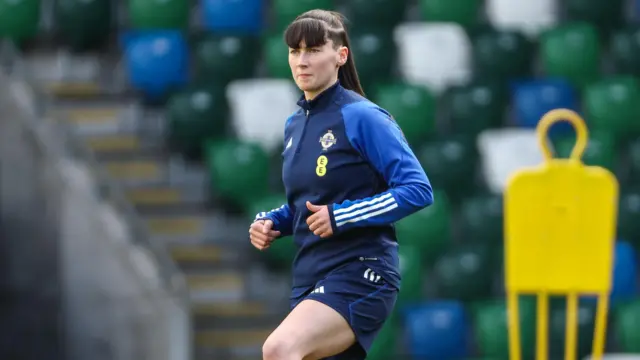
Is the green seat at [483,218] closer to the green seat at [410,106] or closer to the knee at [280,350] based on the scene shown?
the green seat at [410,106]

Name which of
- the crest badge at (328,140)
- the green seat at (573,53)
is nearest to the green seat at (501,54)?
the green seat at (573,53)

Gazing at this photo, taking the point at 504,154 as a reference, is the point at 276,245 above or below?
below

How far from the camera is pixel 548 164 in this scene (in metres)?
4.33

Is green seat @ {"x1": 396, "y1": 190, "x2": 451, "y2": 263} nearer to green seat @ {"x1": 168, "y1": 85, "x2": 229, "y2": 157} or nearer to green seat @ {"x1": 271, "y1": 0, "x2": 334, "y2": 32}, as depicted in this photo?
green seat @ {"x1": 168, "y1": 85, "x2": 229, "y2": 157}

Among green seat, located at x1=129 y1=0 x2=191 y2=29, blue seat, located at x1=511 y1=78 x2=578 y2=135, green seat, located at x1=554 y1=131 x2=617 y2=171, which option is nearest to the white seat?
green seat, located at x1=554 y1=131 x2=617 y2=171

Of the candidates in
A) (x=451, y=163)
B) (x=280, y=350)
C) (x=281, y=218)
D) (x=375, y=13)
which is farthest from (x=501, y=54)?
(x=280, y=350)

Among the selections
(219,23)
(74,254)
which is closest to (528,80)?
(219,23)

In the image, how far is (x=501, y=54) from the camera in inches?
307

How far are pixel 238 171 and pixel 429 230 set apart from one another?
104 centimetres

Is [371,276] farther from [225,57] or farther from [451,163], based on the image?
[225,57]

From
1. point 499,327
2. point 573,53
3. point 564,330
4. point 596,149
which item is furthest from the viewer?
point 573,53

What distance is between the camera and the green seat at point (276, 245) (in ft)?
22.7

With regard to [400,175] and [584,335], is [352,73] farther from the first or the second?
[584,335]

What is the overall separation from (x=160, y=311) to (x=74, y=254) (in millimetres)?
561
